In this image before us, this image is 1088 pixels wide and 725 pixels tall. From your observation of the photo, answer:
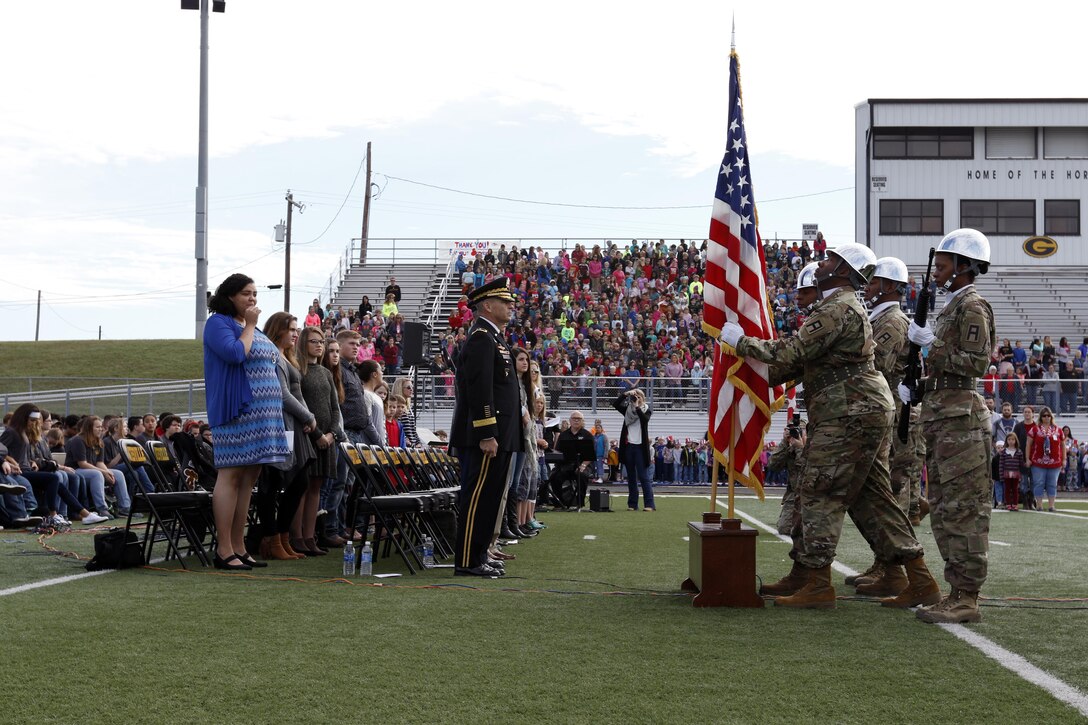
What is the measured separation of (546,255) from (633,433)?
20.8 meters

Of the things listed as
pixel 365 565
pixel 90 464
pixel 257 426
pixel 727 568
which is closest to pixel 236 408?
pixel 257 426

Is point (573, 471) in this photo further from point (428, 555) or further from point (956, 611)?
point (956, 611)

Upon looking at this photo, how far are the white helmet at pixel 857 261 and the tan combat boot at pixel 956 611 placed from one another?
195 centimetres

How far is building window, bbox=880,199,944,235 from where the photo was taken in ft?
147

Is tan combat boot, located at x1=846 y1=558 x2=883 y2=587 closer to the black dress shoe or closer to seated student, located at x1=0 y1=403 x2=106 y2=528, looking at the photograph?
the black dress shoe

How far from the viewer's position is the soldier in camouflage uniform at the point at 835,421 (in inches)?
269

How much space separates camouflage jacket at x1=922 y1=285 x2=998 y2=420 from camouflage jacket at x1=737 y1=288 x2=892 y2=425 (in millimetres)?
388

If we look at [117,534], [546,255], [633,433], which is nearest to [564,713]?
[117,534]

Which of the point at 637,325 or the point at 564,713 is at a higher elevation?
the point at 637,325

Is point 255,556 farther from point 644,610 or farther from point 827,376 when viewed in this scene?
point 827,376

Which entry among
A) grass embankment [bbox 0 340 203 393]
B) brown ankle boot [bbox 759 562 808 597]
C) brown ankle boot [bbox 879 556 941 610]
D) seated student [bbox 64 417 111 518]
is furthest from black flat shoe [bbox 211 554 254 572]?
grass embankment [bbox 0 340 203 393]

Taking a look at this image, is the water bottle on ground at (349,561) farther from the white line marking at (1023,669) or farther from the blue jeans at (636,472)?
the blue jeans at (636,472)

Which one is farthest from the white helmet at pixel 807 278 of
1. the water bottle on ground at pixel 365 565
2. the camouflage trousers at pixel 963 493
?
the water bottle on ground at pixel 365 565

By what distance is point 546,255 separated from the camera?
39.3 metres
